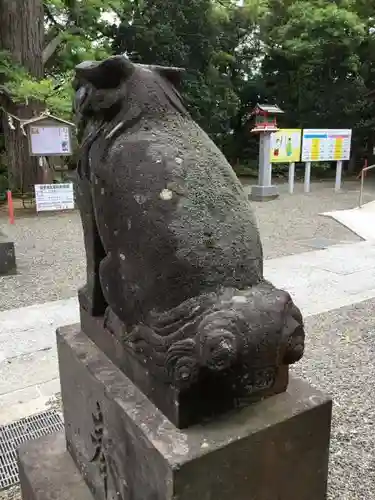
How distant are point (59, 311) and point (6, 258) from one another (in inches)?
63.9

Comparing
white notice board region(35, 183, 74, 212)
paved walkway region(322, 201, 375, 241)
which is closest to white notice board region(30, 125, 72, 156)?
white notice board region(35, 183, 74, 212)

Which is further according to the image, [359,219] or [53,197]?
[53,197]

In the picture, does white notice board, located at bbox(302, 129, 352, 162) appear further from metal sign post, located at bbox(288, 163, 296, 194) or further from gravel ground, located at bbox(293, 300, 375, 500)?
gravel ground, located at bbox(293, 300, 375, 500)

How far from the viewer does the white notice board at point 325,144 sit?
1284cm

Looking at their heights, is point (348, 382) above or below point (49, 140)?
below

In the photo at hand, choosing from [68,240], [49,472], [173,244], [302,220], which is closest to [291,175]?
[302,220]

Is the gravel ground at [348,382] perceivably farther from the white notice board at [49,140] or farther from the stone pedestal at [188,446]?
the white notice board at [49,140]

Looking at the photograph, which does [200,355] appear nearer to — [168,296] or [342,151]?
[168,296]

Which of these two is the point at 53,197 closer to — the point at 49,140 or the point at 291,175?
the point at 49,140

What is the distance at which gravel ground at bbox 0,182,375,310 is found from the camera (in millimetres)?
5234

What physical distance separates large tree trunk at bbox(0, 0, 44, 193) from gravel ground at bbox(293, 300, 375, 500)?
315 inches

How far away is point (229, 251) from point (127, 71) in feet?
2.27

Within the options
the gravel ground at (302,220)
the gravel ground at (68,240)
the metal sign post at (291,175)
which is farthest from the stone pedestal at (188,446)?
the metal sign post at (291,175)

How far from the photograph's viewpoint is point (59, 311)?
449 centimetres
